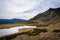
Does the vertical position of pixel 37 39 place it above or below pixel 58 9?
below

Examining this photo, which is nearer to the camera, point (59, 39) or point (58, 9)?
point (59, 39)

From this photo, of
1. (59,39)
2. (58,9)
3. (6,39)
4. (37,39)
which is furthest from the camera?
(58,9)

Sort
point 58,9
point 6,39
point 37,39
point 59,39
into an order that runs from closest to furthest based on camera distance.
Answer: point 59,39 < point 37,39 < point 6,39 < point 58,9

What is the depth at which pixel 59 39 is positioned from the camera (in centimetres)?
2402

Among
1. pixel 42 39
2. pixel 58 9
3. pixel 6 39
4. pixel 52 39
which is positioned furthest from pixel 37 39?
pixel 58 9

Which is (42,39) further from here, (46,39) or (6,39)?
(6,39)

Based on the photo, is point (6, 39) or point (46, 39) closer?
point (46, 39)

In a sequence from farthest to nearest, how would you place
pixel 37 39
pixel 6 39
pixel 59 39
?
pixel 6 39, pixel 37 39, pixel 59 39

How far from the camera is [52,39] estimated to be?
24.1m

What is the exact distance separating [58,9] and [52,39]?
140m

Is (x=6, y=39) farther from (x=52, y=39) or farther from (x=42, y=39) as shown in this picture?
(x=52, y=39)

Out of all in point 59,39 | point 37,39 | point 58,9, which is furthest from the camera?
point 58,9

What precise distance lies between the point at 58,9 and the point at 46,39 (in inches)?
5517

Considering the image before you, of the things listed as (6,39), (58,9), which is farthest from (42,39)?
(58,9)
